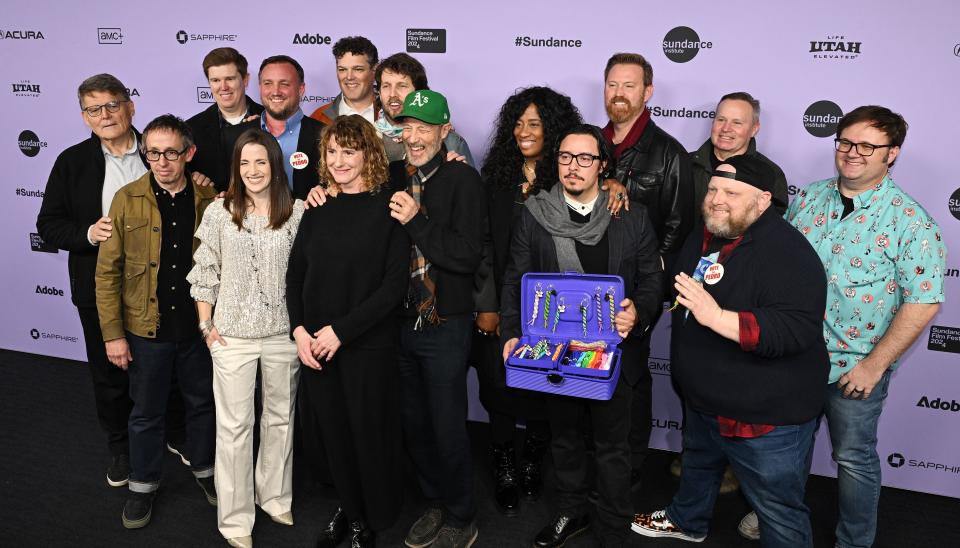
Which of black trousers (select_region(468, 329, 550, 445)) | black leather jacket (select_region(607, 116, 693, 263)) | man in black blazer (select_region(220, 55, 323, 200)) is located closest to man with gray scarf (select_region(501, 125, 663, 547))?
black trousers (select_region(468, 329, 550, 445))

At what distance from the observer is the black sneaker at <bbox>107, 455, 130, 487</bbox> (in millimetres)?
3344

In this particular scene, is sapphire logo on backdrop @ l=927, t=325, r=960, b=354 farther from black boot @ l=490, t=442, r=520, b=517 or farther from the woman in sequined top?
the woman in sequined top

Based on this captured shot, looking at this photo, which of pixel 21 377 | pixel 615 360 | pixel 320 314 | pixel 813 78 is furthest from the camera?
pixel 21 377

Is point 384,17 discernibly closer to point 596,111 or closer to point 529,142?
point 596,111

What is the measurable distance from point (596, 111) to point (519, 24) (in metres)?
0.73

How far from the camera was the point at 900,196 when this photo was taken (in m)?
2.46

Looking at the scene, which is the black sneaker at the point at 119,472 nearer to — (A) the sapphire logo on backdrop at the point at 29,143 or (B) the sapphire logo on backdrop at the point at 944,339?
(A) the sapphire logo on backdrop at the point at 29,143

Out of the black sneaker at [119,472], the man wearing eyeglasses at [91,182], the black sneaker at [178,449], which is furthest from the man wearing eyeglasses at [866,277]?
the black sneaker at [119,472]

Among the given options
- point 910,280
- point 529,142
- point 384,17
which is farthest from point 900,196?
point 384,17

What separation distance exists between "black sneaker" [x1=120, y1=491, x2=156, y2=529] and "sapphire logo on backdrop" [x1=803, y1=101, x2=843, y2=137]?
13.3ft

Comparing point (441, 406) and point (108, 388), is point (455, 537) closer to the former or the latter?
point (441, 406)

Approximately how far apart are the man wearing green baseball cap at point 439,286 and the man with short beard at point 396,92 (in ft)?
1.28

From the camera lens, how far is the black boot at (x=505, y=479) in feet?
10.5

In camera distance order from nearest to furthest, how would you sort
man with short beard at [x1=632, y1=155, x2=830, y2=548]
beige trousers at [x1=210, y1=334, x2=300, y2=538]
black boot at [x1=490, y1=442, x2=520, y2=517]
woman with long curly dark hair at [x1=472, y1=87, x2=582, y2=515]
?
man with short beard at [x1=632, y1=155, x2=830, y2=548]
beige trousers at [x1=210, y1=334, x2=300, y2=538]
woman with long curly dark hair at [x1=472, y1=87, x2=582, y2=515]
black boot at [x1=490, y1=442, x2=520, y2=517]
